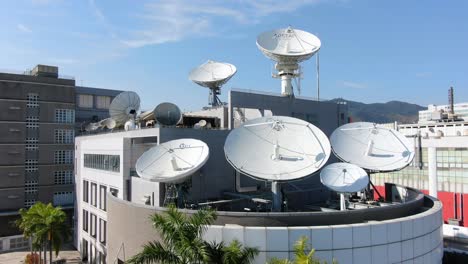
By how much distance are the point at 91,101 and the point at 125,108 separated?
138 ft

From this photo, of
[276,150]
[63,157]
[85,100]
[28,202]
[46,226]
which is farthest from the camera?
[85,100]

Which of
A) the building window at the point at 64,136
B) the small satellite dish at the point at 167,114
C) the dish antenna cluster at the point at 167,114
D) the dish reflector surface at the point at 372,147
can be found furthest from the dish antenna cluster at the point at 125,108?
the building window at the point at 64,136

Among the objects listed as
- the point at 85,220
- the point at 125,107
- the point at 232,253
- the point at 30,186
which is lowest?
the point at 85,220

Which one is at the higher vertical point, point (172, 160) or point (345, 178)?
point (172, 160)

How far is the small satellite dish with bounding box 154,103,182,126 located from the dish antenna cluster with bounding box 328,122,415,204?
51.7 feet

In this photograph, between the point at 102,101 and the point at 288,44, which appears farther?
the point at 102,101

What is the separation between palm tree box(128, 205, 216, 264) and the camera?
17.6 meters

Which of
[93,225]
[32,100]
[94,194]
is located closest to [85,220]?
[93,225]

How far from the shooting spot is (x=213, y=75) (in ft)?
167

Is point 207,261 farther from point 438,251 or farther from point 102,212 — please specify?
point 102,212

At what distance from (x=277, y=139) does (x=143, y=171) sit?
10279mm

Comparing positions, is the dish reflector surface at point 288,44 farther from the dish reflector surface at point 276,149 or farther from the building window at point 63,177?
the building window at point 63,177

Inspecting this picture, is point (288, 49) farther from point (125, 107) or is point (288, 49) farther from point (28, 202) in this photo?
point (28, 202)

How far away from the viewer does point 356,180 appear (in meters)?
28.0
